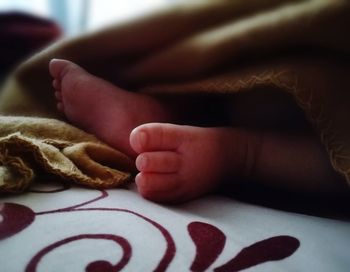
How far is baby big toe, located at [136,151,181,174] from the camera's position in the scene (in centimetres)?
36

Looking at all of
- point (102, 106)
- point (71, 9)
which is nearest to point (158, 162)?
point (102, 106)

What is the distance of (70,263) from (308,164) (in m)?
0.24

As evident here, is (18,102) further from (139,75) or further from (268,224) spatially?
(268,224)

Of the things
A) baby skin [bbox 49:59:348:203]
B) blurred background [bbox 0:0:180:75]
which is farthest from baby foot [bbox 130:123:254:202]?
blurred background [bbox 0:0:180:75]

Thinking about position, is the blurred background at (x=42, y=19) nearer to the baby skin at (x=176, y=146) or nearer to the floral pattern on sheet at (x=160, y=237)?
the baby skin at (x=176, y=146)

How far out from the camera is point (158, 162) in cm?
36

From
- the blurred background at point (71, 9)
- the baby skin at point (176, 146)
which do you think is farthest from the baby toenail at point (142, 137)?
the blurred background at point (71, 9)

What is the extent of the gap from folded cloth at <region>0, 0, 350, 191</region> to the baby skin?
0.03 m

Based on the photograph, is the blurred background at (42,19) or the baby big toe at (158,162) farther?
the blurred background at (42,19)

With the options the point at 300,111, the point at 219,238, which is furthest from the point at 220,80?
the point at 219,238

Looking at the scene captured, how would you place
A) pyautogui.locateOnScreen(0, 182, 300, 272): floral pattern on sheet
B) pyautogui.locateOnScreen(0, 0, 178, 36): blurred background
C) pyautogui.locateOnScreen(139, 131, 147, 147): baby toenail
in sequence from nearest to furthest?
pyautogui.locateOnScreen(0, 182, 300, 272): floral pattern on sheet
pyautogui.locateOnScreen(139, 131, 147, 147): baby toenail
pyautogui.locateOnScreen(0, 0, 178, 36): blurred background

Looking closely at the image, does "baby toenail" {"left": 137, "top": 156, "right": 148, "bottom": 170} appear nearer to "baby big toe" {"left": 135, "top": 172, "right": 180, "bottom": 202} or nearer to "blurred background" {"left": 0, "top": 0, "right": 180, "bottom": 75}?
"baby big toe" {"left": 135, "top": 172, "right": 180, "bottom": 202}

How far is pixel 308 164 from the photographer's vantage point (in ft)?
1.28

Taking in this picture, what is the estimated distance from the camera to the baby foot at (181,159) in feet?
1.18
